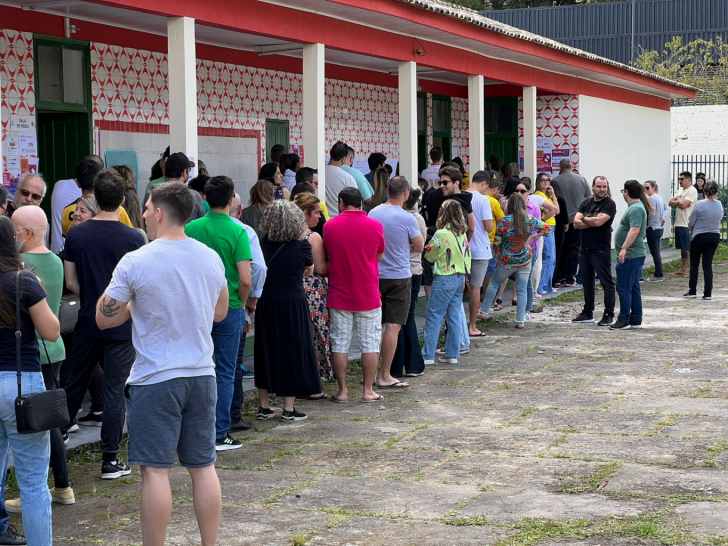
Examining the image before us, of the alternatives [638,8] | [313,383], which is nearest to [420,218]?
[313,383]

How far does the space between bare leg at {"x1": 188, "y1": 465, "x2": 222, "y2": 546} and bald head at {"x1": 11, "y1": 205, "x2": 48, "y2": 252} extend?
174 centimetres

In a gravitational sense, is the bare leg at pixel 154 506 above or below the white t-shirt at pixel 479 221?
below

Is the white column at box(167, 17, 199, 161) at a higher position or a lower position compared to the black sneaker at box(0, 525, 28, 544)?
higher

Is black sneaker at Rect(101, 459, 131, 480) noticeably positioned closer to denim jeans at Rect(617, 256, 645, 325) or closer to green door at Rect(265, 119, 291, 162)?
denim jeans at Rect(617, 256, 645, 325)

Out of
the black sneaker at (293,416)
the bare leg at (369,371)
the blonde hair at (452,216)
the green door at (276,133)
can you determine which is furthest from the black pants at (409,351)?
the green door at (276,133)

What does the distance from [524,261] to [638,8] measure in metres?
36.2

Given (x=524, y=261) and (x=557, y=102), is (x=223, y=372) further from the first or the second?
(x=557, y=102)

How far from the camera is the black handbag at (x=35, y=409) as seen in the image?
4.40 metres

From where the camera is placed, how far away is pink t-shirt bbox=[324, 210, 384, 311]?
26.6ft

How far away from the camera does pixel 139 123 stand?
12438mm

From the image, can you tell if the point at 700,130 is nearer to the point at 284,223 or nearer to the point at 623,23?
the point at 623,23

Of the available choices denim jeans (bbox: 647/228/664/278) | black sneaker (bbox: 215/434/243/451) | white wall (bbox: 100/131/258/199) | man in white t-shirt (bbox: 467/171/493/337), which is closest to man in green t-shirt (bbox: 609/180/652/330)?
man in white t-shirt (bbox: 467/171/493/337)

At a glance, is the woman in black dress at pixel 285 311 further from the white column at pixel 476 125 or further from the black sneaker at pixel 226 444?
the white column at pixel 476 125

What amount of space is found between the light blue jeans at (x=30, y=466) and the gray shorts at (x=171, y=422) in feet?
1.28
